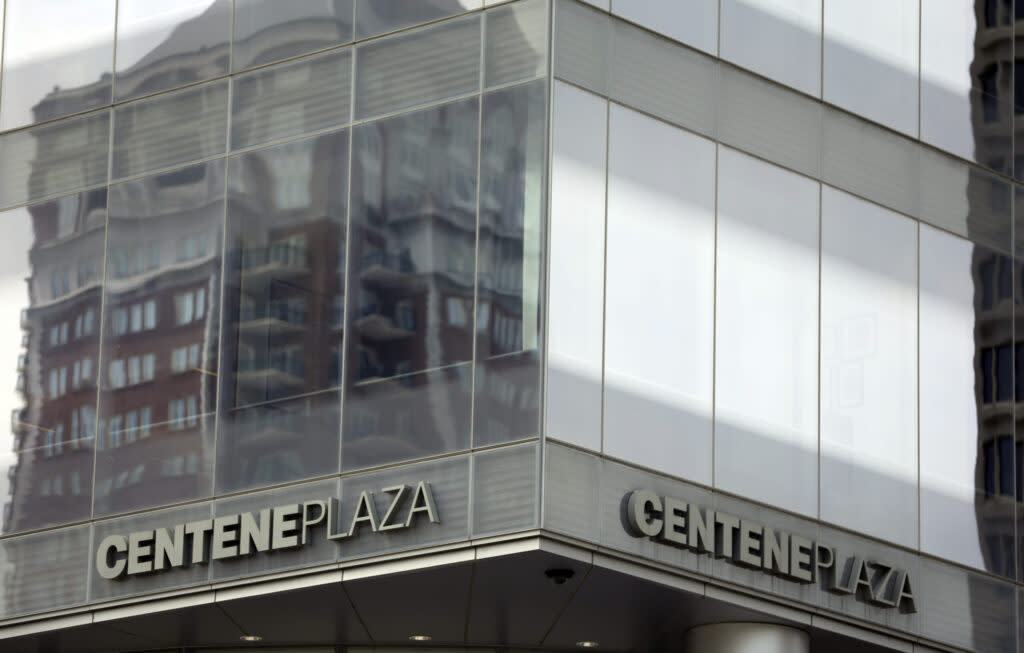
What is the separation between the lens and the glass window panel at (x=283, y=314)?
2783 centimetres

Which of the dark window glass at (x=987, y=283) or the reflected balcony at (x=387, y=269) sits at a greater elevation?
the dark window glass at (x=987, y=283)

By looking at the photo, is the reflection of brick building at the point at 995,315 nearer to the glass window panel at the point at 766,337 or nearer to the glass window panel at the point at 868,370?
the glass window panel at the point at 868,370

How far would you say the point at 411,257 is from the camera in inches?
1090

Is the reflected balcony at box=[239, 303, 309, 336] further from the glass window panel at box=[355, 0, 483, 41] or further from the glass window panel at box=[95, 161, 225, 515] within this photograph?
the glass window panel at box=[355, 0, 483, 41]

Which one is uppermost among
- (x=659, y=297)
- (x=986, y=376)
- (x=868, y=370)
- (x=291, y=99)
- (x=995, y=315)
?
(x=291, y=99)

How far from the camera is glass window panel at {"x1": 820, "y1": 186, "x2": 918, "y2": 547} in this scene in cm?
2928

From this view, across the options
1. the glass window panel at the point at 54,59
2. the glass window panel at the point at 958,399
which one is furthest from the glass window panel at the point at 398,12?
the glass window panel at the point at 958,399

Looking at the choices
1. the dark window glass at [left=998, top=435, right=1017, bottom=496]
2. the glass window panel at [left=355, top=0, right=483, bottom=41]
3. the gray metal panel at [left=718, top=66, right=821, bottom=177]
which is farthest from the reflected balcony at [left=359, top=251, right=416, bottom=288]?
the dark window glass at [left=998, top=435, right=1017, bottom=496]

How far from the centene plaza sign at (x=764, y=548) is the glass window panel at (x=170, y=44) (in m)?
8.92

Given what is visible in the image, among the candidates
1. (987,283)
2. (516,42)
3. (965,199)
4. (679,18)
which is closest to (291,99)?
(516,42)

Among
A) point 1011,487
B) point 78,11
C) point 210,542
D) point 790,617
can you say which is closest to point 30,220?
point 78,11

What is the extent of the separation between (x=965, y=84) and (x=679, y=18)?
19.2 ft

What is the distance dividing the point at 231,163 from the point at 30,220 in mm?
3699

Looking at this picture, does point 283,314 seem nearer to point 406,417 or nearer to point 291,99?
point 406,417
